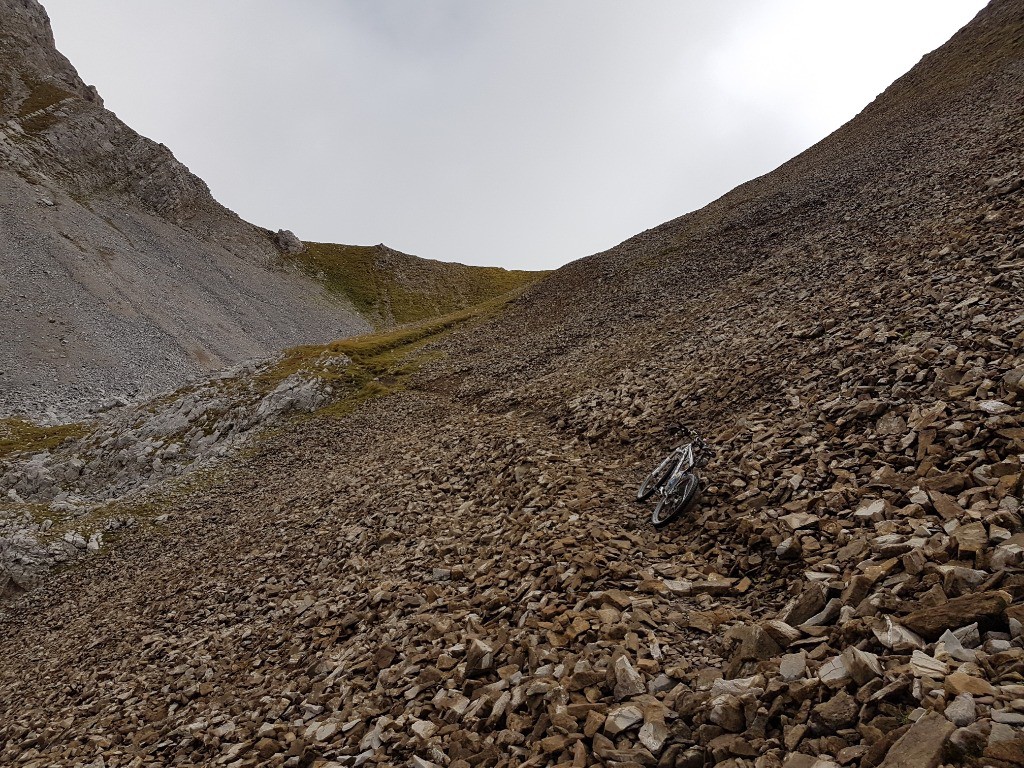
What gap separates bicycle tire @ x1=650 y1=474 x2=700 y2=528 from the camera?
12.9 metres

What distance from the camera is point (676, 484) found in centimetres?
1347

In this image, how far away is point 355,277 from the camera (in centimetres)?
14225

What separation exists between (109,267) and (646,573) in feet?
317

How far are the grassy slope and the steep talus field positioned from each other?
108m

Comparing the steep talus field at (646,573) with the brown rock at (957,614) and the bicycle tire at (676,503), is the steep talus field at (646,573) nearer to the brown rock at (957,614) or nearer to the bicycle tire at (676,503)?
the brown rock at (957,614)

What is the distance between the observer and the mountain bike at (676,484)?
42.5ft

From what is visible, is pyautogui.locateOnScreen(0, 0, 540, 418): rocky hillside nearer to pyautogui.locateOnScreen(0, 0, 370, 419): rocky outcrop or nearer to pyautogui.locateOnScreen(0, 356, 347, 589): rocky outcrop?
pyautogui.locateOnScreen(0, 0, 370, 419): rocky outcrop

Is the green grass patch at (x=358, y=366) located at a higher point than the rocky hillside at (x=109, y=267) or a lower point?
lower

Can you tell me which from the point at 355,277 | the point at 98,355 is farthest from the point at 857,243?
the point at 355,277

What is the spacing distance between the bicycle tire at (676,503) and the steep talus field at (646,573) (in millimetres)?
295

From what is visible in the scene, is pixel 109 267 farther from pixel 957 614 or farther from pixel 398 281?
pixel 957 614

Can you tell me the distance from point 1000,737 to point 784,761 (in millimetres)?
1983

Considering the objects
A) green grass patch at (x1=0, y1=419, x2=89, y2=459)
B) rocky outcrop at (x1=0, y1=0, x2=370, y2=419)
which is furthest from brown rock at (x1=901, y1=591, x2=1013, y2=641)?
rocky outcrop at (x1=0, y1=0, x2=370, y2=419)

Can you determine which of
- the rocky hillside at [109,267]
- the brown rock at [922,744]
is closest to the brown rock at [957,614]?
the brown rock at [922,744]
